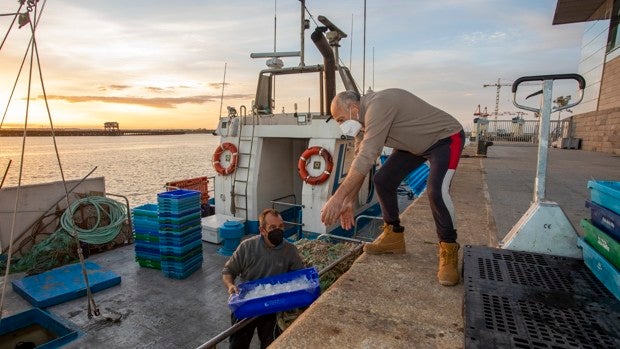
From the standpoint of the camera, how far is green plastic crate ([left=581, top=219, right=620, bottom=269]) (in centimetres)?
202

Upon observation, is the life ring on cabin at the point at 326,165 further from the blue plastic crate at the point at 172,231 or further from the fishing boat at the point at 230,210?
the blue plastic crate at the point at 172,231

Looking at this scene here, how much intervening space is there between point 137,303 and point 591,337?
5249 millimetres

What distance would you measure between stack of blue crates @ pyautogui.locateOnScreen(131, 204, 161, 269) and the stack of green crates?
6.05 m

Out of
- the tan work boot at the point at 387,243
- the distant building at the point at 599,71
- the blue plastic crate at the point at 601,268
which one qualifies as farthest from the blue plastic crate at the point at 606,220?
the distant building at the point at 599,71

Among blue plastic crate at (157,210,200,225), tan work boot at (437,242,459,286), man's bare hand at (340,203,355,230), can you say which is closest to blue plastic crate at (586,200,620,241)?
tan work boot at (437,242,459,286)

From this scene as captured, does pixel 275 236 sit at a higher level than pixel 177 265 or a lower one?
higher

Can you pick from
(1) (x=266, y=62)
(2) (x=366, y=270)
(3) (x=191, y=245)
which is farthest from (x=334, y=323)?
(1) (x=266, y=62)

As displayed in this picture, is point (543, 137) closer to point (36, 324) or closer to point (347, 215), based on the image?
point (347, 215)

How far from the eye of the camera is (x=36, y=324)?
4.65 m

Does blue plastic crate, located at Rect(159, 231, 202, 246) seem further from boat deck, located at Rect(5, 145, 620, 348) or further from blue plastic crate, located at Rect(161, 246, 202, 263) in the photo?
boat deck, located at Rect(5, 145, 620, 348)

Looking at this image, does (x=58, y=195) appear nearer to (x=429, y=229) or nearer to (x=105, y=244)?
(x=105, y=244)

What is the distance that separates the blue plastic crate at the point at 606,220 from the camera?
203 centimetres

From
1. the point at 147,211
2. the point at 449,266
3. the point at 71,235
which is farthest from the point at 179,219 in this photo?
the point at 449,266

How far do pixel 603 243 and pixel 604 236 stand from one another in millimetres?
52
